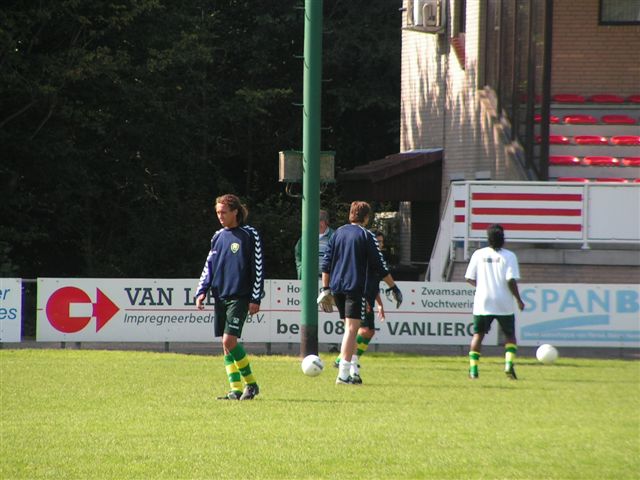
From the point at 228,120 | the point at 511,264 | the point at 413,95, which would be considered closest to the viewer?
the point at 511,264

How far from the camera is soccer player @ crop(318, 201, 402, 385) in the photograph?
548 inches

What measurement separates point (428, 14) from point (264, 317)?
11.0 metres

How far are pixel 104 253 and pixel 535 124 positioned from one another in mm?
14949

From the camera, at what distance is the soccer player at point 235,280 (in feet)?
40.3

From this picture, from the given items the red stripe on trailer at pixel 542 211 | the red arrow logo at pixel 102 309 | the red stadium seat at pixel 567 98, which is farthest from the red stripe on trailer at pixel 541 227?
the red stadium seat at pixel 567 98

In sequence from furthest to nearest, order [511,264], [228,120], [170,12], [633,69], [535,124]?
[228,120], [170,12], [633,69], [535,124], [511,264]

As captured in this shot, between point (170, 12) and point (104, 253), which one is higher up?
point (170, 12)

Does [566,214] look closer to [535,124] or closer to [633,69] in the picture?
[535,124]

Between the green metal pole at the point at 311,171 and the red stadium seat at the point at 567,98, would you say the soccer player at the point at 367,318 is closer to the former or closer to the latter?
the green metal pole at the point at 311,171

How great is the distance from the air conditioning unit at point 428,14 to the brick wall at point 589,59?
8.55ft

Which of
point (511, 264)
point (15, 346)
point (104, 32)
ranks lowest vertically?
point (15, 346)

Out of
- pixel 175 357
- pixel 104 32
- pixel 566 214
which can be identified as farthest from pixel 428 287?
pixel 104 32

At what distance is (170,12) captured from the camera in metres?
33.6

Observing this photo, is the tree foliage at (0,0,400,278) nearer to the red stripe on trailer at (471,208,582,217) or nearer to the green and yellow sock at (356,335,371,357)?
the red stripe on trailer at (471,208,582,217)
